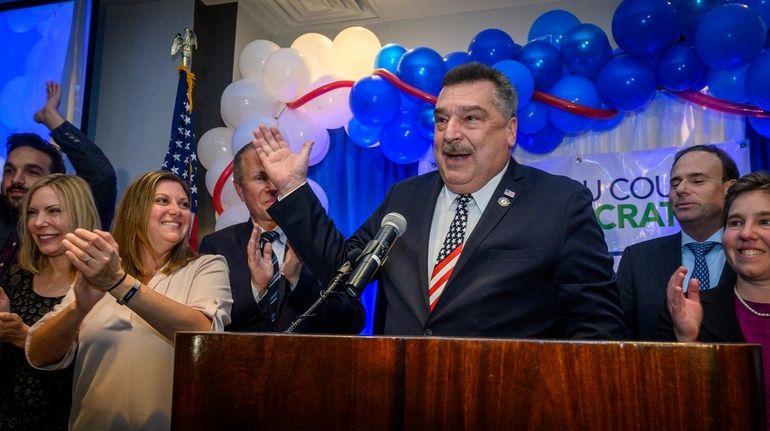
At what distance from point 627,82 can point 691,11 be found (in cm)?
50

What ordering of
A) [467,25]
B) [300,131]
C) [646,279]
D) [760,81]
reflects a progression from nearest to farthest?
[646,279]
[760,81]
[300,131]
[467,25]

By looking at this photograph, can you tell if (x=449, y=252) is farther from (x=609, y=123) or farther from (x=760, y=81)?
(x=609, y=123)

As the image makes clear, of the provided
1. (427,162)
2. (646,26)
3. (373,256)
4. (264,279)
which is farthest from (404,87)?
(373,256)

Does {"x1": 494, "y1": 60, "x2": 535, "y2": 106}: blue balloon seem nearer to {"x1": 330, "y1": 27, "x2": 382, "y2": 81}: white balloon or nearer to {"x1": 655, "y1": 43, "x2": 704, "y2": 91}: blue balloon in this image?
{"x1": 655, "y1": 43, "x2": 704, "y2": 91}: blue balloon

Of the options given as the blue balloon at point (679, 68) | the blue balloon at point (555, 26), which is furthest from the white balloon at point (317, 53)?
the blue balloon at point (679, 68)

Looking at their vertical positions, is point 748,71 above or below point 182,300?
above

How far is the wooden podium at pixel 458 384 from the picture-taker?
0.94 meters

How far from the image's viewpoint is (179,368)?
115 centimetres

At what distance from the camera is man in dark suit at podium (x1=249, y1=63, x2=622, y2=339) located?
1804mm

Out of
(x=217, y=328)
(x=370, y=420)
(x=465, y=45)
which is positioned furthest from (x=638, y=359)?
(x=465, y=45)

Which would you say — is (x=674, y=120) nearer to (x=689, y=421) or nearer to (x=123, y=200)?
(x=123, y=200)

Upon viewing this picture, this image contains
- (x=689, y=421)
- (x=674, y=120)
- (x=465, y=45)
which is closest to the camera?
(x=689, y=421)

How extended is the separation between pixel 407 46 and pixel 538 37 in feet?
4.80

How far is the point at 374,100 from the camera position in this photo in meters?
4.17
